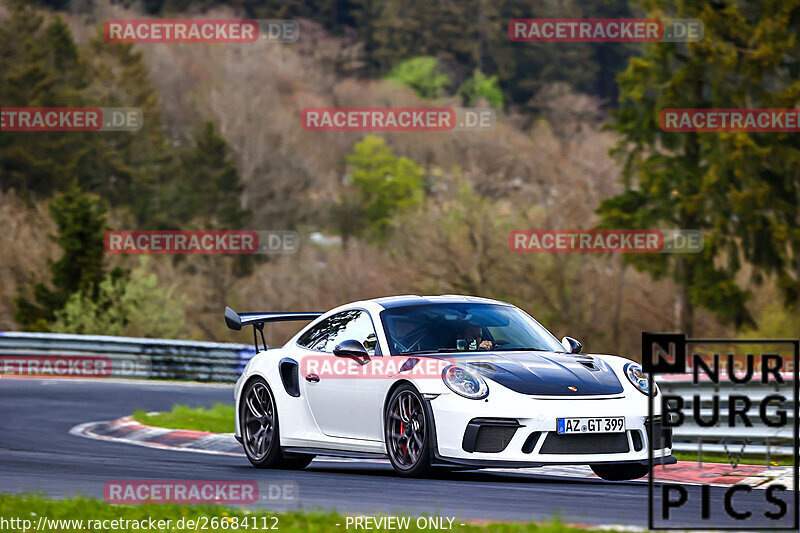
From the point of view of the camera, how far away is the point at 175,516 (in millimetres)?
8719

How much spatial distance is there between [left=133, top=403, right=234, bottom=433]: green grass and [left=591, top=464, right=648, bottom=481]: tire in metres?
6.14

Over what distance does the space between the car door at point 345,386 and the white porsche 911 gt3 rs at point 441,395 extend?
12 millimetres

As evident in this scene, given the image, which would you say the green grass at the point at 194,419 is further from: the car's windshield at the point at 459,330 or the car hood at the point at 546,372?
the car hood at the point at 546,372

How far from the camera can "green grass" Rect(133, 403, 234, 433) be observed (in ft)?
55.9

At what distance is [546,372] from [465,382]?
0.66m

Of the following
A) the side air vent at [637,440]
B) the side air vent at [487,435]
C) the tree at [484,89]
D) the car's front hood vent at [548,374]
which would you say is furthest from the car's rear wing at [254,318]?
the tree at [484,89]

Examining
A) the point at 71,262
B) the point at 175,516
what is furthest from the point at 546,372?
the point at 71,262

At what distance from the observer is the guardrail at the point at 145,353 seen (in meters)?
Result: 28.6

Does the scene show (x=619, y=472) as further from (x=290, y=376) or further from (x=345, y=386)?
(x=290, y=376)

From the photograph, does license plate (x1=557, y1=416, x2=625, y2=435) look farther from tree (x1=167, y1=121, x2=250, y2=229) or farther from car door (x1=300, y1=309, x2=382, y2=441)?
tree (x1=167, y1=121, x2=250, y2=229)

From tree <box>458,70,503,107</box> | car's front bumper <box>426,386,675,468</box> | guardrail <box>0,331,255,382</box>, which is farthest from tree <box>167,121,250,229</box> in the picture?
car's front bumper <box>426,386,675,468</box>

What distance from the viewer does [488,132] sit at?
104 m

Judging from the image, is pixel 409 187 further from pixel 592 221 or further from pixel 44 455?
pixel 44 455

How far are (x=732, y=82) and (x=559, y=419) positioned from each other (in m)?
29.5
